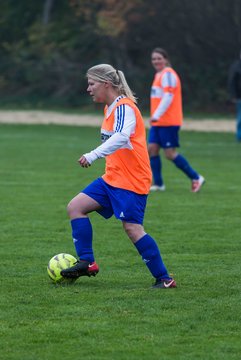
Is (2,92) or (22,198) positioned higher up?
(22,198)

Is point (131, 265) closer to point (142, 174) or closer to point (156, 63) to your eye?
point (142, 174)

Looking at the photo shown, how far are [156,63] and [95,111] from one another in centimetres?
2306

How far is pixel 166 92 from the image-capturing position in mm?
14805

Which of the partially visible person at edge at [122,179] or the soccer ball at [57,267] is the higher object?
the partially visible person at edge at [122,179]

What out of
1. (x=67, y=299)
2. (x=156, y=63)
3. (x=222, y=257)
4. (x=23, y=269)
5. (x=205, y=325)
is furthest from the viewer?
(x=156, y=63)

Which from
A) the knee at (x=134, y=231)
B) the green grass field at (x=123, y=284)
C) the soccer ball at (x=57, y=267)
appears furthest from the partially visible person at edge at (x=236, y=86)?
the knee at (x=134, y=231)

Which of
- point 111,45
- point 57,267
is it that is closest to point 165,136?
point 57,267

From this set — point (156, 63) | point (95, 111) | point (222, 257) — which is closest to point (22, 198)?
point (156, 63)

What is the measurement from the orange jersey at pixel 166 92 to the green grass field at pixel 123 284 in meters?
1.06

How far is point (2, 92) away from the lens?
138 feet

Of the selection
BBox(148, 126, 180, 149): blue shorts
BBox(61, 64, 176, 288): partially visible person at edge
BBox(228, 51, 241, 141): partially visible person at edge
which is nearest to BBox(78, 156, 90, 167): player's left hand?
BBox(61, 64, 176, 288): partially visible person at edge

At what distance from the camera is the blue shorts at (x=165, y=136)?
1491 centimetres

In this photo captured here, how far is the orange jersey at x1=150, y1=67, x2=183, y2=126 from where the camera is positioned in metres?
14.8

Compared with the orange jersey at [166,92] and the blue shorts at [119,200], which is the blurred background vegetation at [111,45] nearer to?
the orange jersey at [166,92]
